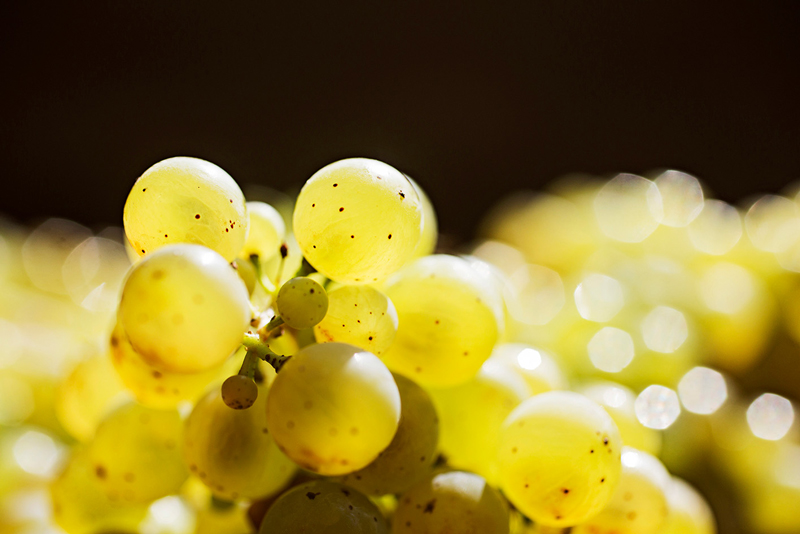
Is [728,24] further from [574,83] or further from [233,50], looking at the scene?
[233,50]

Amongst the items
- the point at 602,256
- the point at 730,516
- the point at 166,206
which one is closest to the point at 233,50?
the point at 602,256

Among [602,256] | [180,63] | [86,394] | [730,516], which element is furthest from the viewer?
[180,63]

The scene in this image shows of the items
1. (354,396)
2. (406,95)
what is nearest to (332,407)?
(354,396)

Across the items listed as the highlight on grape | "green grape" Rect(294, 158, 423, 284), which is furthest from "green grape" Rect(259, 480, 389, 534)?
"green grape" Rect(294, 158, 423, 284)

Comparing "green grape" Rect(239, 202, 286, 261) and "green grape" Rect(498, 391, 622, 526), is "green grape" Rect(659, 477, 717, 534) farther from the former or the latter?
"green grape" Rect(239, 202, 286, 261)

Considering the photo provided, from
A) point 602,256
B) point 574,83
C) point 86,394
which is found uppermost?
point 574,83

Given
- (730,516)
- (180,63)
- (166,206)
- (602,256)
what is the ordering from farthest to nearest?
(180,63), (602,256), (730,516), (166,206)
